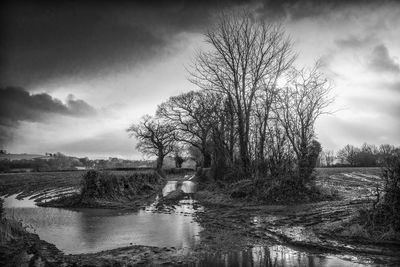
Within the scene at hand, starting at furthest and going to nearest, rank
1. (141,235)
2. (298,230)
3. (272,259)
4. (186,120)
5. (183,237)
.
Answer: (186,120) → (141,235) → (298,230) → (183,237) → (272,259)

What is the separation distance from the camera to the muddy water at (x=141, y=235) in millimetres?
6117

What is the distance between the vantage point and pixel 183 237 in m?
8.30

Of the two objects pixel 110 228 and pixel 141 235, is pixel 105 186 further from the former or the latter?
pixel 141 235

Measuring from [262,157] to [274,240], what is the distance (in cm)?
1069

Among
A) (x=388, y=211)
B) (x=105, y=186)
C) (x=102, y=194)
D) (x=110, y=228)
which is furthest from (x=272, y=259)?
(x=105, y=186)

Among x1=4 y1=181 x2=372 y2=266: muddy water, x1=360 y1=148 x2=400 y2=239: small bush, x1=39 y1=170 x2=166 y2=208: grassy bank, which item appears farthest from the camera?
x1=39 y1=170 x2=166 y2=208: grassy bank

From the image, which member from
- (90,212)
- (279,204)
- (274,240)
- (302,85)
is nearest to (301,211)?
(279,204)

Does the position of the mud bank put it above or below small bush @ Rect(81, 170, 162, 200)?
below

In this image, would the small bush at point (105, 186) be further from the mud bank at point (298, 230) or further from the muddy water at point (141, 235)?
the mud bank at point (298, 230)

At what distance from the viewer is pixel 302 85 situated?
25.5 m

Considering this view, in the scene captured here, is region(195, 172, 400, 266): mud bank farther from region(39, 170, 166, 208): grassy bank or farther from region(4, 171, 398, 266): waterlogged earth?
region(39, 170, 166, 208): grassy bank

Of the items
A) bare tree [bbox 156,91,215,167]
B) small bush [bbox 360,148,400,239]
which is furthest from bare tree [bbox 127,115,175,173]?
small bush [bbox 360,148,400,239]

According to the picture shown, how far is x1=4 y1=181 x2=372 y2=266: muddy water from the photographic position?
6117mm

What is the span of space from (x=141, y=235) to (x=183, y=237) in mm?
1218
